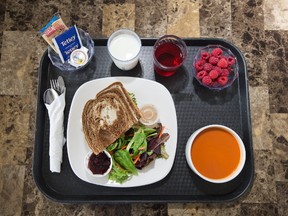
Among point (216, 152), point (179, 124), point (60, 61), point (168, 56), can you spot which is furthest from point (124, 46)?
point (216, 152)

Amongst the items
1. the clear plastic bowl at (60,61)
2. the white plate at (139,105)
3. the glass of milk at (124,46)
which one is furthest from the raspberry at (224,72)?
the clear plastic bowl at (60,61)

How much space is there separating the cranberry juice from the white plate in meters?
0.08

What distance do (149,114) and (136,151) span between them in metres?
0.16

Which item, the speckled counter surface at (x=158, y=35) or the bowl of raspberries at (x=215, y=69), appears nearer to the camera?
the bowl of raspberries at (x=215, y=69)

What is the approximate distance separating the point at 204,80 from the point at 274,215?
0.67m

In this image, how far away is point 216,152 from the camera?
1.19 metres

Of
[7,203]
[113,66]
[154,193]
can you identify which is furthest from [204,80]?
[7,203]

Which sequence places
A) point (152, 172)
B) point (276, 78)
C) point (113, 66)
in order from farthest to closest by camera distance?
point (276, 78) < point (113, 66) < point (152, 172)

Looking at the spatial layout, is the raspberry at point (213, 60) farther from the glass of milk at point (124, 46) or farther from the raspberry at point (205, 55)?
the glass of milk at point (124, 46)

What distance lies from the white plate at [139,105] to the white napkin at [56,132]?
0.06 m

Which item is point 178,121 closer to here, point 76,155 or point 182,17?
point 76,155

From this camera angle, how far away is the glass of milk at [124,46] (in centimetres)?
126

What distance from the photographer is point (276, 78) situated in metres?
1.47

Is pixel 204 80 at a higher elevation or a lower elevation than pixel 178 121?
higher
